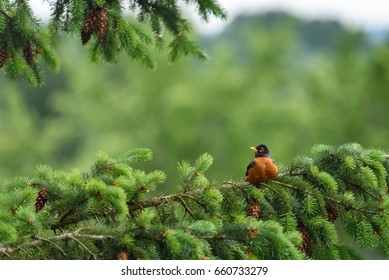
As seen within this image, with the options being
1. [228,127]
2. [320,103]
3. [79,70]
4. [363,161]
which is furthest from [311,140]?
[363,161]

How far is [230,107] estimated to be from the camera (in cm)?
2050

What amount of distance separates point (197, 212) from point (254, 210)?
0.29m

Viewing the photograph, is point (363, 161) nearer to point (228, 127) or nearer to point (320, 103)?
point (320, 103)

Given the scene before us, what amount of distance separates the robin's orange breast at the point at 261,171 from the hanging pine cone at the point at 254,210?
6.8 inches

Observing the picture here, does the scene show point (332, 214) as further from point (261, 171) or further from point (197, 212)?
point (197, 212)

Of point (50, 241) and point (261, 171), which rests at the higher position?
point (261, 171)

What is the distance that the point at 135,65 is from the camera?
843 inches

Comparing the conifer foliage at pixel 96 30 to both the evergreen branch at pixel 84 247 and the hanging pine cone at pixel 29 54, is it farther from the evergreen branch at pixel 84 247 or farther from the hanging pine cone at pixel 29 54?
the evergreen branch at pixel 84 247

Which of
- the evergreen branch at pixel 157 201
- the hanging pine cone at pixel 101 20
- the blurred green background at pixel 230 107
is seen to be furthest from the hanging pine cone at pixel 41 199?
the blurred green background at pixel 230 107

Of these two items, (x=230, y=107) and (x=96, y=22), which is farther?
(x=230, y=107)

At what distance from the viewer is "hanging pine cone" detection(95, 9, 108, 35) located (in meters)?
3.22

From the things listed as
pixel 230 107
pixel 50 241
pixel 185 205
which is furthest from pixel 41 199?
pixel 230 107
